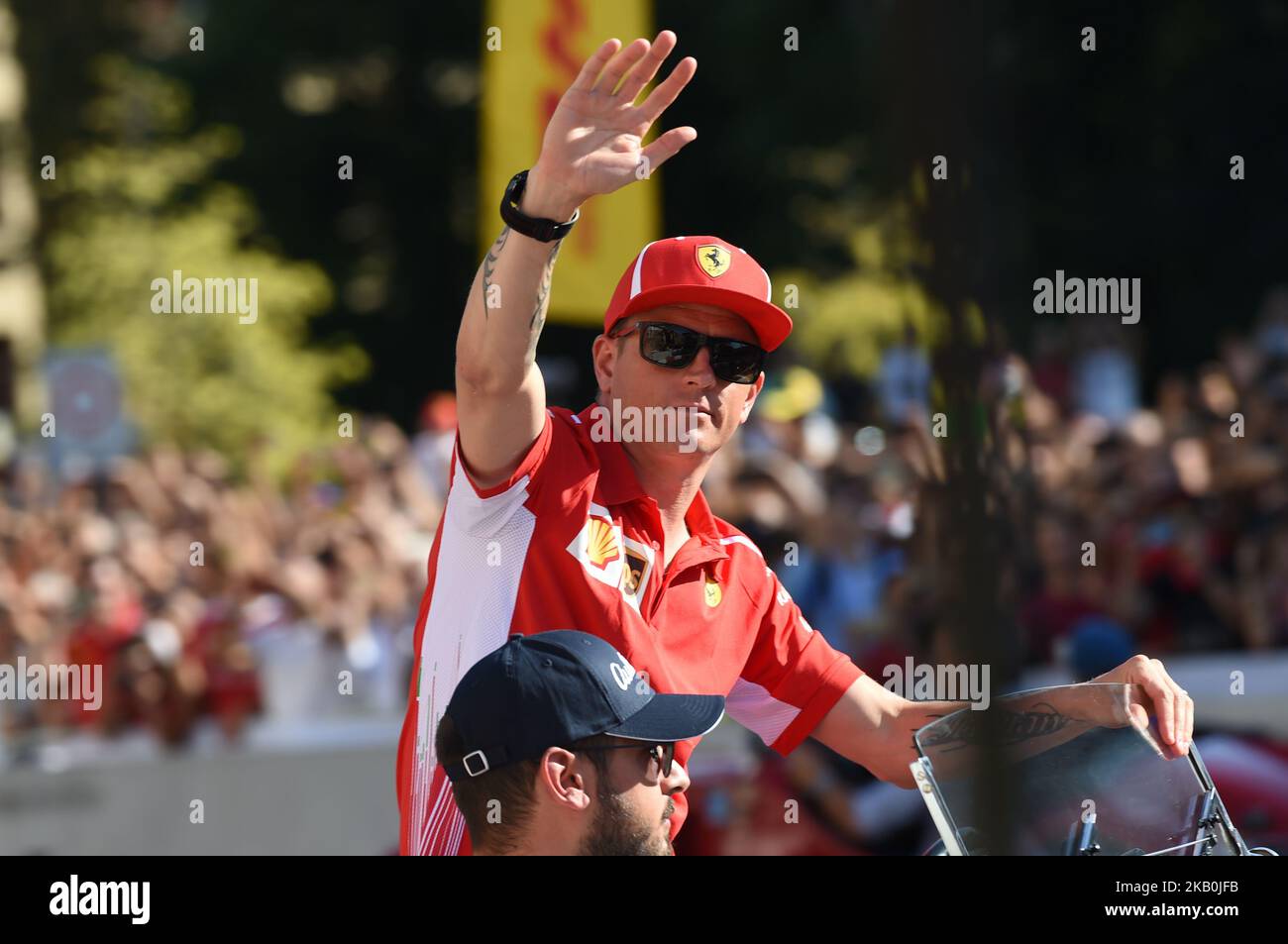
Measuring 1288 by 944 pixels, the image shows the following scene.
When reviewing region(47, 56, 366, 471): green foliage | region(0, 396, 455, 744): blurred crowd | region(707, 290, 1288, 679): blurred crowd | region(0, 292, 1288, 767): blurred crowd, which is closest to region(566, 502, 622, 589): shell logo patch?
region(0, 292, 1288, 767): blurred crowd

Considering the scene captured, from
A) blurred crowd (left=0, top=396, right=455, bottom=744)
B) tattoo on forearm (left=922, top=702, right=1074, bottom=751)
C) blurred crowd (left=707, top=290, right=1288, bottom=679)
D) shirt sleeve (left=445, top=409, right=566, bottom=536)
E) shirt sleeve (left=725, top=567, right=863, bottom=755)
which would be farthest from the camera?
blurred crowd (left=0, top=396, right=455, bottom=744)

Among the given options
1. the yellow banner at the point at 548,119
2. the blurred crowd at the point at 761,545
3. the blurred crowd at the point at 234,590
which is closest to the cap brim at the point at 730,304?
the blurred crowd at the point at 761,545

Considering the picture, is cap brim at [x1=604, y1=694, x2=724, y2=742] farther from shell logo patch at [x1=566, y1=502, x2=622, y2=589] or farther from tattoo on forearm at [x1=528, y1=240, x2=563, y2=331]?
tattoo on forearm at [x1=528, y1=240, x2=563, y2=331]

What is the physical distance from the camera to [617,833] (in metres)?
2.47

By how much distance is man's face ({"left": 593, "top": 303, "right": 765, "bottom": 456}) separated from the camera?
284cm

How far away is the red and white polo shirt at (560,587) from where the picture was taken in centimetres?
274

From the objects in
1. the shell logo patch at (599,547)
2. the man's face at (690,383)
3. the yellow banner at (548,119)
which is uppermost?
the yellow banner at (548,119)

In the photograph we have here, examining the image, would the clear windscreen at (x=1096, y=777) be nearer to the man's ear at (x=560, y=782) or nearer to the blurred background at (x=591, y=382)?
the blurred background at (x=591, y=382)

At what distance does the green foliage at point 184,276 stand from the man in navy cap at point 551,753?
12.4 m

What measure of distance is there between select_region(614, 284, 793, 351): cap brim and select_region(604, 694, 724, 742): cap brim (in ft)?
1.99

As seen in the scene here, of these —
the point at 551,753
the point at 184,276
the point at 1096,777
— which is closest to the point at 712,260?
the point at 551,753

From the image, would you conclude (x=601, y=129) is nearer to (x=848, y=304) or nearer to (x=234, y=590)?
(x=234, y=590)

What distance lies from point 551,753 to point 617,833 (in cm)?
14
